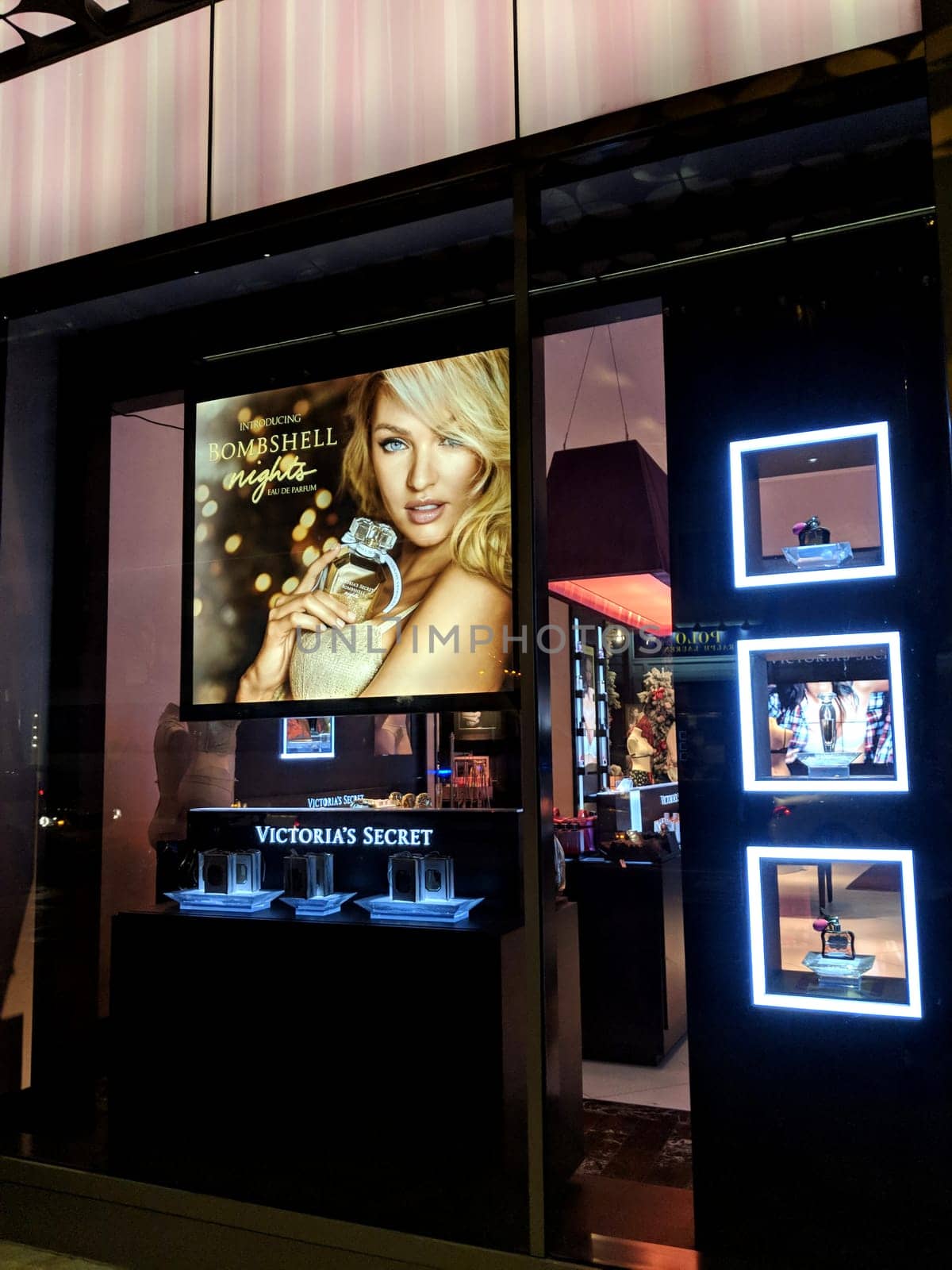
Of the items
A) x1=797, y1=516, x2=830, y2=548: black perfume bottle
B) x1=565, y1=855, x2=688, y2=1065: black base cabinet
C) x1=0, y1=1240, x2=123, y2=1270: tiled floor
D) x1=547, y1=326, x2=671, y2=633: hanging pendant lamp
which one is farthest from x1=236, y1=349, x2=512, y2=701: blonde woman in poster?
x1=0, y1=1240, x2=123, y2=1270: tiled floor

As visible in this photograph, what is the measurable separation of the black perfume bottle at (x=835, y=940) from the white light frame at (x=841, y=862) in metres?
0.11

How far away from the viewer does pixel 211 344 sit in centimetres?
391

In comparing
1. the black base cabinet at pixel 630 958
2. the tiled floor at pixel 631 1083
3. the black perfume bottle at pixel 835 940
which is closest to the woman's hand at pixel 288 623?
the black base cabinet at pixel 630 958

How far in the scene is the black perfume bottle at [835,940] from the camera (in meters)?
2.74

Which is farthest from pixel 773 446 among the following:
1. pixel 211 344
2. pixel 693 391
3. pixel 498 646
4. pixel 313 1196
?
pixel 313 1196

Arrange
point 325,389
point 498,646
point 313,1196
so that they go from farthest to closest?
point 325,389
point 498,646
point 313,1196

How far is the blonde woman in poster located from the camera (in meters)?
3.37

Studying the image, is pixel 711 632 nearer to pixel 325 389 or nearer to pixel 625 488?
pixel 625 488

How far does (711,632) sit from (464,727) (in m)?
1.27

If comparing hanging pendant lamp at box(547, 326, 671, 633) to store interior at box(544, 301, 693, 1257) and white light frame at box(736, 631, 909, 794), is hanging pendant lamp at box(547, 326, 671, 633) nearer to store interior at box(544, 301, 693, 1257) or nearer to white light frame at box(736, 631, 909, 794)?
store interior at box(544, 301, 693, 1257)

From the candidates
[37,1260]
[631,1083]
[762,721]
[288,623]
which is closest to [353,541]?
[288,623]

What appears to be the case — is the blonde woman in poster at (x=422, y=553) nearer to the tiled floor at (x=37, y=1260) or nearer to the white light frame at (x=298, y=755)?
the white light frame at (x=298, y=755)

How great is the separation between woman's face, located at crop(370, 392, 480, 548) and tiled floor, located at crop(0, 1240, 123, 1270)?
2.42 m

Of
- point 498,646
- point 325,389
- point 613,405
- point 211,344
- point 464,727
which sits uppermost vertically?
point 211,344
